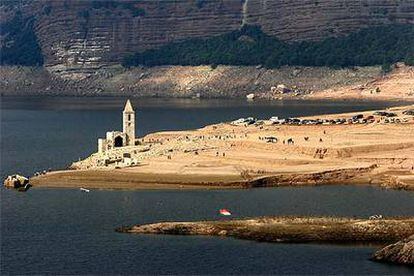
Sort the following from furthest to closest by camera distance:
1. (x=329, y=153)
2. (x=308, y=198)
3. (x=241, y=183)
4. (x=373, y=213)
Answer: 1. (x=329, y=153)
2. (x=241, y=183)
3. (x=308, y=198)
4. (x=373, y=213)

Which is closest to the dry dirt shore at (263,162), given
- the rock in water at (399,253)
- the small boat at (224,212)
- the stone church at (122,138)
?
the stone church at (122,138)

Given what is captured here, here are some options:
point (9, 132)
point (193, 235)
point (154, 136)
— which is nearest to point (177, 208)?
point (193, 235)

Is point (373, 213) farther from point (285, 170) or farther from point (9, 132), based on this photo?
point (9, 132)

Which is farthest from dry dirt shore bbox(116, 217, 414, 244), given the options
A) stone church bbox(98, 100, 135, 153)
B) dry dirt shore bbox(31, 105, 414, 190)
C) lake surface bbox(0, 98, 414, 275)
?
stone church bbox(98, 100, 135, 153)

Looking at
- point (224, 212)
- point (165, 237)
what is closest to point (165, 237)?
point (165, 237)

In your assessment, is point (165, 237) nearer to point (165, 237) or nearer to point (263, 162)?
point (165, 237)

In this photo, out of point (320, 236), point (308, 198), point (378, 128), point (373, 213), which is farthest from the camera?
point (378, 128)
